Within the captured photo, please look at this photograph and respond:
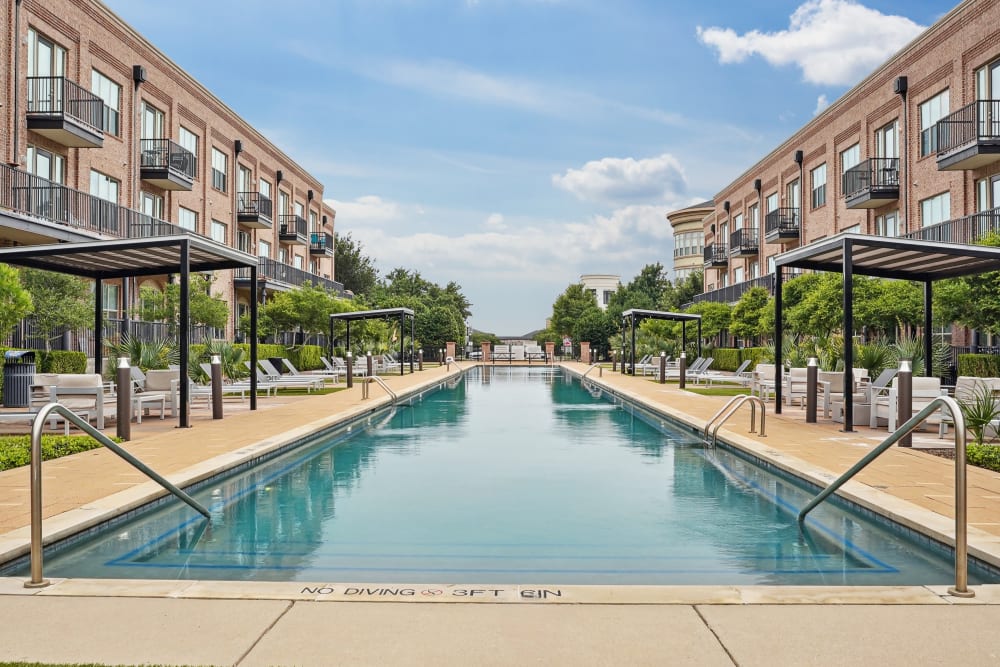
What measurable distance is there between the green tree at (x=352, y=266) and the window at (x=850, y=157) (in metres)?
54.3

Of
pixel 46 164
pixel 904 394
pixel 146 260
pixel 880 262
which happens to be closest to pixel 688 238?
pixel 46 164

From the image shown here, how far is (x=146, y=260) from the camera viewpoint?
1377cm

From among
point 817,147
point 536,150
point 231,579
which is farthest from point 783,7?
point 231,579

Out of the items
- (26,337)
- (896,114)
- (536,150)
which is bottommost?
(26,337)

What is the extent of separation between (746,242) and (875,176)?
13733 millimetres

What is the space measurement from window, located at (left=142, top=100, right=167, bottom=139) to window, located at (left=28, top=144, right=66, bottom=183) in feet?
17.0

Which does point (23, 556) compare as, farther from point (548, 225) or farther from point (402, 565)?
point (548, 225)

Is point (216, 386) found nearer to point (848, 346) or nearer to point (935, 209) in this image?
point (848, 346)

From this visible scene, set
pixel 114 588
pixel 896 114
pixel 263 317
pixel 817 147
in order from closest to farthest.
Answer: pixel 114 588 → pixel 896 114 → pixel 263 317 → pixel 817 147

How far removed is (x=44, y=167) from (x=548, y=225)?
3642cm

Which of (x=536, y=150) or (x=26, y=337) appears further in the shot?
(x=536, y=150)

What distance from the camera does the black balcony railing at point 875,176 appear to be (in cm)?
2583

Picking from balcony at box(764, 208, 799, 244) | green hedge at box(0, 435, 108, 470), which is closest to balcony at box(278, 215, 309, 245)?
balcony at box(764, 208, 799, 244)

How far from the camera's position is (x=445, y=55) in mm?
28250
